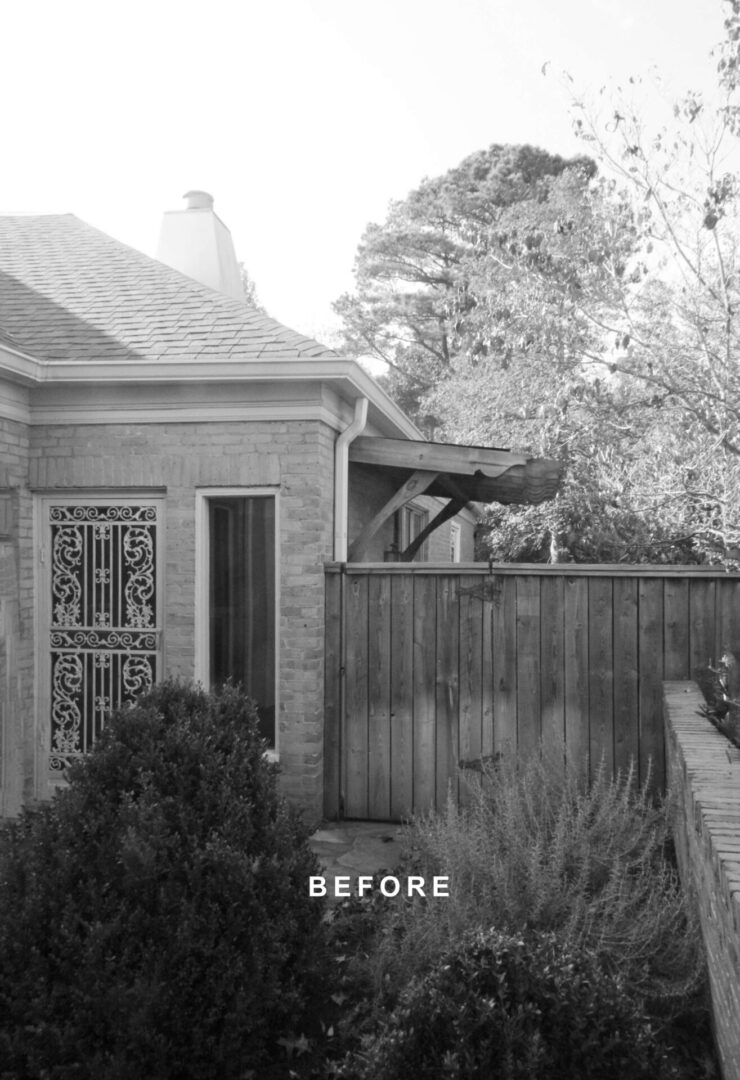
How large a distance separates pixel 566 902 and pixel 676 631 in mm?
2889

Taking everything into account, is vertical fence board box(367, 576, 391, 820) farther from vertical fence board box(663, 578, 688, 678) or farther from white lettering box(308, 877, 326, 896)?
white lettering box(308, 877, 326, 896)

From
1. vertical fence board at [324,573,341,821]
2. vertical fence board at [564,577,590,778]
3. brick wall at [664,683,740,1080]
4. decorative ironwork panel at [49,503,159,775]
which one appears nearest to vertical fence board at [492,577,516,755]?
vertical fence board at [564,577,590,778]

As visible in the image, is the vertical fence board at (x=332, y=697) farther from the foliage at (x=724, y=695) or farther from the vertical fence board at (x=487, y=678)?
the foliage at (x=724, y=695)

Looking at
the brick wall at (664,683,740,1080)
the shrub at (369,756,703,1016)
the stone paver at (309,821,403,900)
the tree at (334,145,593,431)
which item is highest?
the tree at (334,145,593,431)

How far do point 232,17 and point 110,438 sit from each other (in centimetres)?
379

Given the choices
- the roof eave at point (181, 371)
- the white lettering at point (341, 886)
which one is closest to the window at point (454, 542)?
the roof eave at point (181, 371)

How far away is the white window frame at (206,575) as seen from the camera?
6492 millimetres

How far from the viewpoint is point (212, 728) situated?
143 inches

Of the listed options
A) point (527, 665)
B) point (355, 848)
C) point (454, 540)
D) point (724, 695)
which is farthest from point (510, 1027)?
point (454, 540)

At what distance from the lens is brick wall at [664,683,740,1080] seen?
7.93ft

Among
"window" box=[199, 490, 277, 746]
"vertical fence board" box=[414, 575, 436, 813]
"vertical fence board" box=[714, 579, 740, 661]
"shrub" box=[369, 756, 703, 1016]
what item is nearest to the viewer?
"shrub" box=[369, 756, 703, 1016]

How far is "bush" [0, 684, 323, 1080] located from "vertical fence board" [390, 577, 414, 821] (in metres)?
3.04

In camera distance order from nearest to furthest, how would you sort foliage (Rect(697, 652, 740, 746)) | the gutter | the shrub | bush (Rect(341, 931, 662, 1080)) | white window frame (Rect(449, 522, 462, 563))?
bush (Rect(341, 931, 662, 1080))
the shrub
foliage (Rect(697, 652, 740, 746))
the gutter
white window frame (Rect(449, 522, 462, 563))

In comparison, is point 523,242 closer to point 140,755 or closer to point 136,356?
point 136,356
